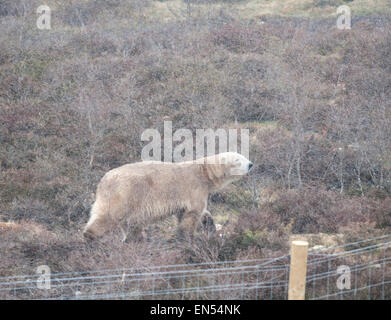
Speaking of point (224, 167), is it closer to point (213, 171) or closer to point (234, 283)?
point (213, 171)

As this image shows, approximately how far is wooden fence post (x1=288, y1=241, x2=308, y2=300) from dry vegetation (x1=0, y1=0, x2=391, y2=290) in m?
1.41

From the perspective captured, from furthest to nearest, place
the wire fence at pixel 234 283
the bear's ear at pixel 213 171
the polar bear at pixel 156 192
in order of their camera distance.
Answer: the bear's ear at pixel 213 171, the polar bear at pixel 156 192, the wire fence at pixel 234 283

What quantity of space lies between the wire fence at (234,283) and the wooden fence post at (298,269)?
0.54 m

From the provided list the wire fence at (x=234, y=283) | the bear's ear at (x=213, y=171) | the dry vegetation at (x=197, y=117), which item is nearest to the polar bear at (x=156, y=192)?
the bear's ear at (x=213, y=171)

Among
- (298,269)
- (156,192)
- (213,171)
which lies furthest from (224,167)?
(298,269)

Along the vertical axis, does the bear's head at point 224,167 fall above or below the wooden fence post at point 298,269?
above

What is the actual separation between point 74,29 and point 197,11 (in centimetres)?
514

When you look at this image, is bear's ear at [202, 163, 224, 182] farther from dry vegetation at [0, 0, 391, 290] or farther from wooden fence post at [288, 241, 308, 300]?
wooden fence post at [288, 241, 308, 300]

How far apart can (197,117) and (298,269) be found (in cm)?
706

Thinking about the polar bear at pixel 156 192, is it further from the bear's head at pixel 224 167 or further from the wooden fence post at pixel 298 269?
the wooden fence post at pixel 298 269

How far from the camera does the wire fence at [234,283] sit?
4.79m

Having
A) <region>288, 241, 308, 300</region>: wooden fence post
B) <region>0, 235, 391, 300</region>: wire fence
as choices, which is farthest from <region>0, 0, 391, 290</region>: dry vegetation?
<region>288, 241, 308, 300</region>: wooden fence post

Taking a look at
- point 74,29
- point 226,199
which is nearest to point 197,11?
point 74,29

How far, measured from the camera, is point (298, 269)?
4.03m
